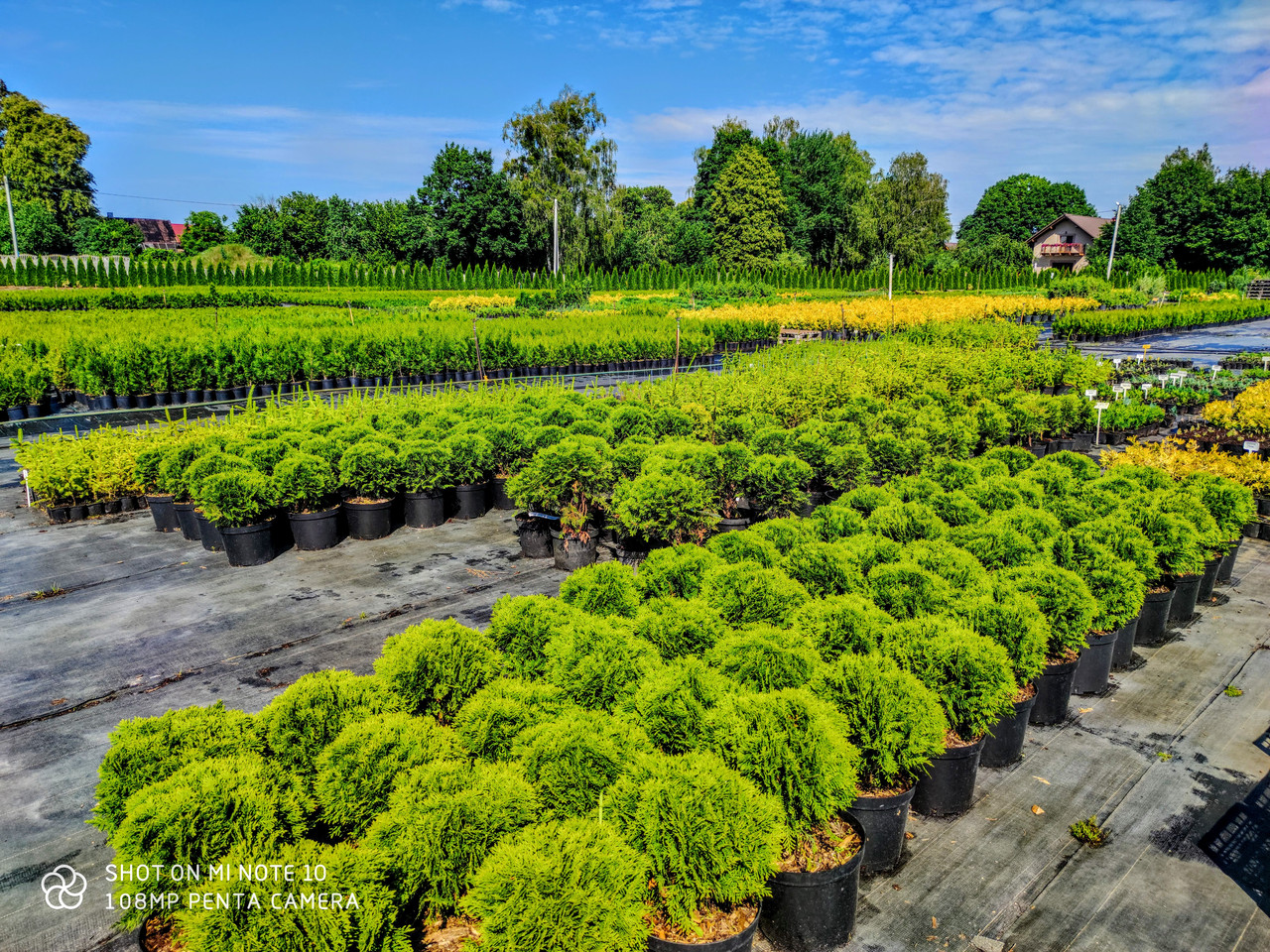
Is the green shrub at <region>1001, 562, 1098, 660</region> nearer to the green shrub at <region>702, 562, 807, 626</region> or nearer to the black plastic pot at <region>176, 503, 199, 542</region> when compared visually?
the green shrub at <region>702, 562, 807, 626</region>

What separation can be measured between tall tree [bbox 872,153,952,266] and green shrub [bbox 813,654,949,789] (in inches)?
2669

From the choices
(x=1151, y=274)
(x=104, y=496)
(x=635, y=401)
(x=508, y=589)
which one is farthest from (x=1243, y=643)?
(x=1151, y=274)

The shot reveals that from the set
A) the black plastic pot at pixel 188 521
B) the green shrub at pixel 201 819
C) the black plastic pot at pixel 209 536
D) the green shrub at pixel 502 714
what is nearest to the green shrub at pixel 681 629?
the green shrub at pixel 502 714

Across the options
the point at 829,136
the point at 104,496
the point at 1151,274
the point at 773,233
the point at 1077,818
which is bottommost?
the point at 1077,818

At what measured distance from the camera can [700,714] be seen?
135 inches

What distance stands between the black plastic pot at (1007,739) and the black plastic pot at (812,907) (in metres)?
1.77

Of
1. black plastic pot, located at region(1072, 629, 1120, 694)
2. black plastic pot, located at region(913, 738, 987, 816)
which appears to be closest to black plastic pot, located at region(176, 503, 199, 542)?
black plastic pot, located at region(913, 738, 987, 816)

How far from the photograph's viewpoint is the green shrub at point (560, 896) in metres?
2.35

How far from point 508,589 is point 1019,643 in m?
4.67

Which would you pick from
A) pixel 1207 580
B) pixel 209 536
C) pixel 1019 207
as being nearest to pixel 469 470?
pixel 209 536

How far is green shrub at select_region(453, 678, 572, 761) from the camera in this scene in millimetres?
3396

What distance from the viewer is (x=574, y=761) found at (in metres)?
3.11

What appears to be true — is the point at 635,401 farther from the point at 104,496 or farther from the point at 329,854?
the point at 329,854

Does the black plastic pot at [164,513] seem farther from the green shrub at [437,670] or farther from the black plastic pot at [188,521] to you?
the green shrub at [437,670]
